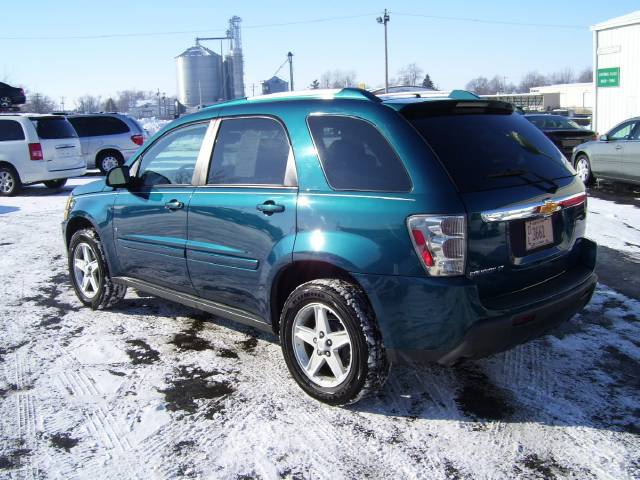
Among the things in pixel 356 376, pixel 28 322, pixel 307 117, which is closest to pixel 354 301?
pixel 356 376

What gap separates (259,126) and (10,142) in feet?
38.1

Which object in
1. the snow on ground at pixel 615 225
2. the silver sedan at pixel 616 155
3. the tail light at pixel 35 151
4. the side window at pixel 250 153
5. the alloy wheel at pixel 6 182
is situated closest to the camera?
the side window at pixel 250 153

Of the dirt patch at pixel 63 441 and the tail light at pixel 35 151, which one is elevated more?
the tail light at pixel 35 151

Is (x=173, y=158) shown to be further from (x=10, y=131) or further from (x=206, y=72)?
(x=206, y=72)

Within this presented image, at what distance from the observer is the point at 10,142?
13.3 meters

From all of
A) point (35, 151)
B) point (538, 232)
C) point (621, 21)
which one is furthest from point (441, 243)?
point (621, 21)

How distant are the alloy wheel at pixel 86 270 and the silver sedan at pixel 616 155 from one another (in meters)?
10.1

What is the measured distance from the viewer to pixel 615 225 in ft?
27.9

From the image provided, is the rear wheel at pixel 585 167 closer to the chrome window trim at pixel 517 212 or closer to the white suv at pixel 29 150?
the chrome window trim at pixel 517 212

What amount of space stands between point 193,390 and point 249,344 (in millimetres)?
826

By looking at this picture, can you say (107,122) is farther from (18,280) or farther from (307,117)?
(307,117)

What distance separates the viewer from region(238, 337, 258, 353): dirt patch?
4.36 meters

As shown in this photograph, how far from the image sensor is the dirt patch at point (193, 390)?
3.48m

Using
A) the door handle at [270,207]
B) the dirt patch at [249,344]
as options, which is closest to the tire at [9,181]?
the dirt patch at [249,344]
